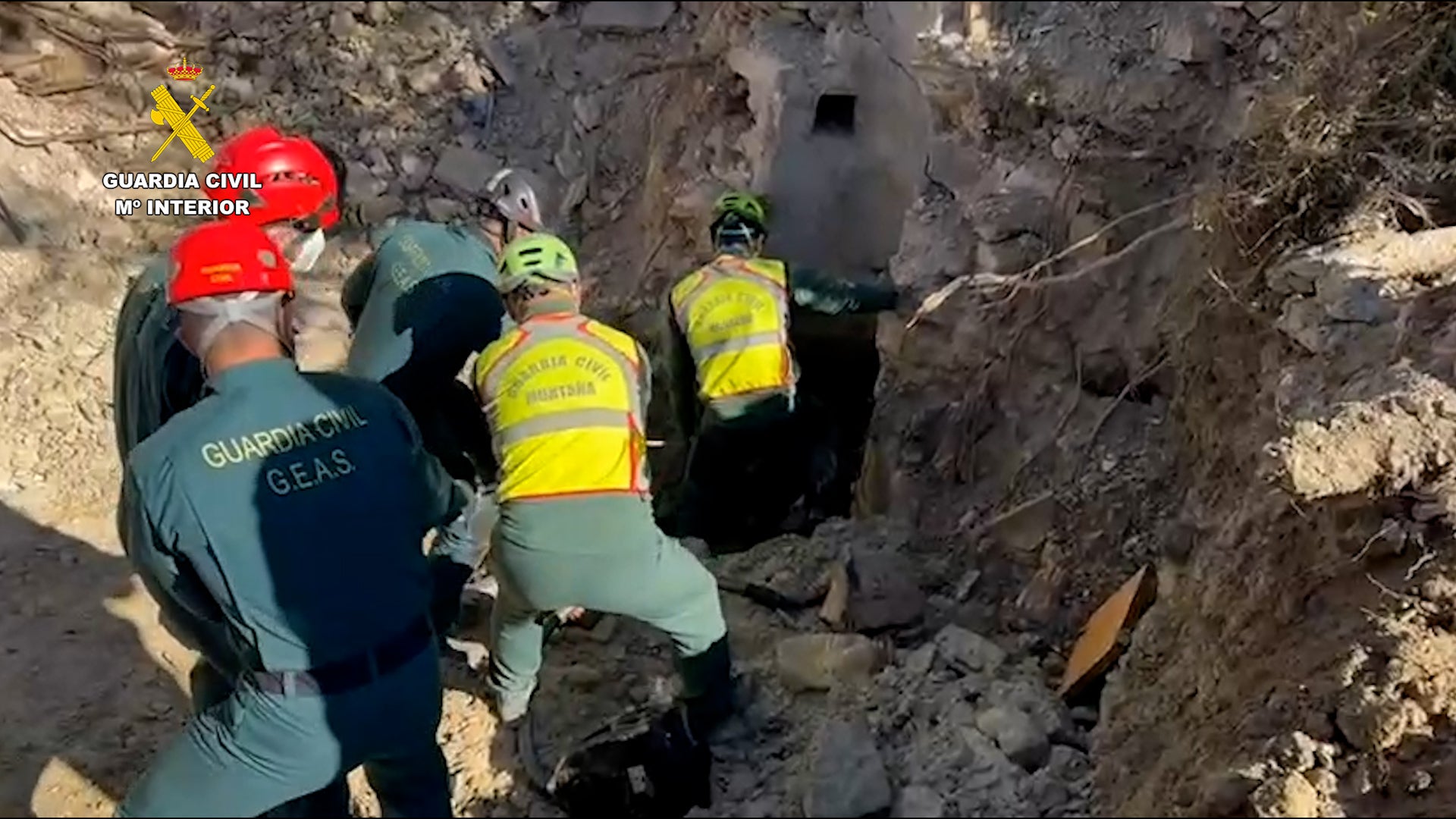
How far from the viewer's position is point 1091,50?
5570 millimetres

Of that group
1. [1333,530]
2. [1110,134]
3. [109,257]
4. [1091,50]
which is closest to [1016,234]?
[1110,134]

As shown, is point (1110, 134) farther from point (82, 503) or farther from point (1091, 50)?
point (82, 503)

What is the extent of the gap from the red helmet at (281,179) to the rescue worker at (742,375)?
1489 mm

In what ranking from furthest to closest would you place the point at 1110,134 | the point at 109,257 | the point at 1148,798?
1. the point at 109,257
2. the point at 1110,134
3. the point at 1148,798

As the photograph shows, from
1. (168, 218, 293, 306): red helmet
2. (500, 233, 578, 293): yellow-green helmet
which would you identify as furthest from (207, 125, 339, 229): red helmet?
(168, 218, 293, 306): red helmet

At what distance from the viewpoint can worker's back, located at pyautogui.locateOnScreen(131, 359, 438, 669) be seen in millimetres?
2844

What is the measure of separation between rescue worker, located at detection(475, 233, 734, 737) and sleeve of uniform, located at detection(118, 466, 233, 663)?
0.86 m

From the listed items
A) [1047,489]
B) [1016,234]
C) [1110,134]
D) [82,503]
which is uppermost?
[1110,134]

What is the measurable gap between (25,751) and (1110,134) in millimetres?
4105

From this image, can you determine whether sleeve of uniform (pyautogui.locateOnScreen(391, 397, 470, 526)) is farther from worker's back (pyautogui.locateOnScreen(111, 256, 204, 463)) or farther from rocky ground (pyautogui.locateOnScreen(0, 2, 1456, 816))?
rocky ground (pyautogui.locateOnScreen(0, 2, 1456, 816))

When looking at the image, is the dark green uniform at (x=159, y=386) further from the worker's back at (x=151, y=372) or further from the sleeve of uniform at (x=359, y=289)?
the sleeve of uniform at (x=359, y=289)

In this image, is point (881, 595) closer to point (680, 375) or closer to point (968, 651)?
point (968, 651)

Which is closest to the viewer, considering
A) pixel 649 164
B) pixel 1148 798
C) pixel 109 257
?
pixel 1148 798

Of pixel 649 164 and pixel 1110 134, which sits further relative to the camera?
pixel 649 164
